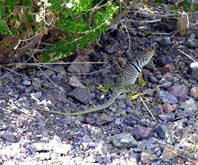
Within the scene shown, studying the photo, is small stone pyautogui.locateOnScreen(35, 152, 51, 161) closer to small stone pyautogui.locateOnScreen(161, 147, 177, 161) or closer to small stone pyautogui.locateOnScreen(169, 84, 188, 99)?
small stone pyautogui.locateOnScreen(161, 147, 177, 161)

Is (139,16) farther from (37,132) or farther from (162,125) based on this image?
(37,132)


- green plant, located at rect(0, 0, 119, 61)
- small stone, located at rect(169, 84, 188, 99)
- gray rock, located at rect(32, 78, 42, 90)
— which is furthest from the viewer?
small stone, located at rect(169, 84, 188, 99)

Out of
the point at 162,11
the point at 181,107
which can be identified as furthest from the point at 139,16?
the point at 181,107

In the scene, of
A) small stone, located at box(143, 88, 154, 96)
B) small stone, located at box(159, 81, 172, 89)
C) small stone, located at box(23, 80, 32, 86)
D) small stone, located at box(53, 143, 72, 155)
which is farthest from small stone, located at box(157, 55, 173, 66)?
small stone, located at box(53, 143, 72, 155)

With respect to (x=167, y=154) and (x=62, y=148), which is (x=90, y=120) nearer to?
(x=62, y=148)

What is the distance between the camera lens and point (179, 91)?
17.7ft

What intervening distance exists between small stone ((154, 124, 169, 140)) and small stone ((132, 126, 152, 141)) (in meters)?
A: 0.07

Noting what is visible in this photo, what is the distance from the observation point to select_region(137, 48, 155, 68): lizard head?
18.0ft

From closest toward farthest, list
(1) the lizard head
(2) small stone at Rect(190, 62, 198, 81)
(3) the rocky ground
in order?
(3) the rocky ground → (1) the lizard head → (2) small stone at Rect(190, 62, 198, 81)

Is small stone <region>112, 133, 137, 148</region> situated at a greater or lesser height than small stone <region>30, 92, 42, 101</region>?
lesser

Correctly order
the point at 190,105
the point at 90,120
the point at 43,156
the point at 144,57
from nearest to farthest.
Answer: the point at 43,156 → the point at 90,120 → the point at 190,105 → the point at 144,57

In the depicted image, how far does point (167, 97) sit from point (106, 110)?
582 millimetres

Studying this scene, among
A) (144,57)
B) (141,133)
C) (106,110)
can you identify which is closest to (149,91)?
(144,57)

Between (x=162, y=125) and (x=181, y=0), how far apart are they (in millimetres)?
1289
